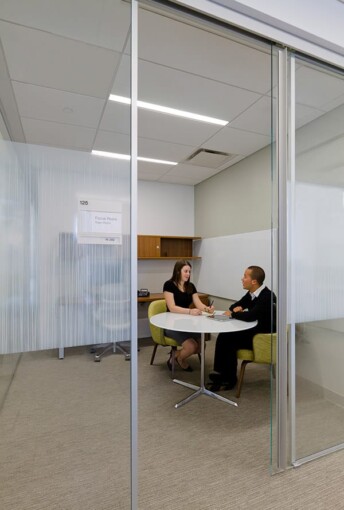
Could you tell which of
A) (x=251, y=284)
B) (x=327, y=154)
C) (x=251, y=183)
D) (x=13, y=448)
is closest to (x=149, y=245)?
(x=251, y=183)

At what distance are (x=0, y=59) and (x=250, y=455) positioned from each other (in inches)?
119

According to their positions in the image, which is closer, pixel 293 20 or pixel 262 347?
pixel 293 20

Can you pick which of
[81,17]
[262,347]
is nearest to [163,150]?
[81,17]

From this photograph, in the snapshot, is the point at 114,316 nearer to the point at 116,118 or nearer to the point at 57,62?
the point at 116,118

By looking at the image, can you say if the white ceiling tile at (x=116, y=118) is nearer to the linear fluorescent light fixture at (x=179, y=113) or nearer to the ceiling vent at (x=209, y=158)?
the linear fluorescent light fixture at (x=179, y=113)

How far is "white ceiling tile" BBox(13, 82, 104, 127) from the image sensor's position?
1.55m

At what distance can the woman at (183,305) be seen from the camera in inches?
131

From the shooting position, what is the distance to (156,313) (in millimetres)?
3600

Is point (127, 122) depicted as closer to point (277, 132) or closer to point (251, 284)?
point (277, 132)

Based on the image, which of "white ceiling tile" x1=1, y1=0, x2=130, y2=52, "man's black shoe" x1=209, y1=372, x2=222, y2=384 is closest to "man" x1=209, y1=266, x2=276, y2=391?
"man's black shoe" x1=209, y1=372, x2=222, y2=384

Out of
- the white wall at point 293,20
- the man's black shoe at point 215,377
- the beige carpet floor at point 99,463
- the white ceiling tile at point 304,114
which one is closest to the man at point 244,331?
the man's black shoe at point 215,377

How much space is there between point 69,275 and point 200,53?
1851mm

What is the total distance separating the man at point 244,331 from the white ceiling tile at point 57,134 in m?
2.16

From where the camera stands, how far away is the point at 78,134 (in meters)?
1.56
